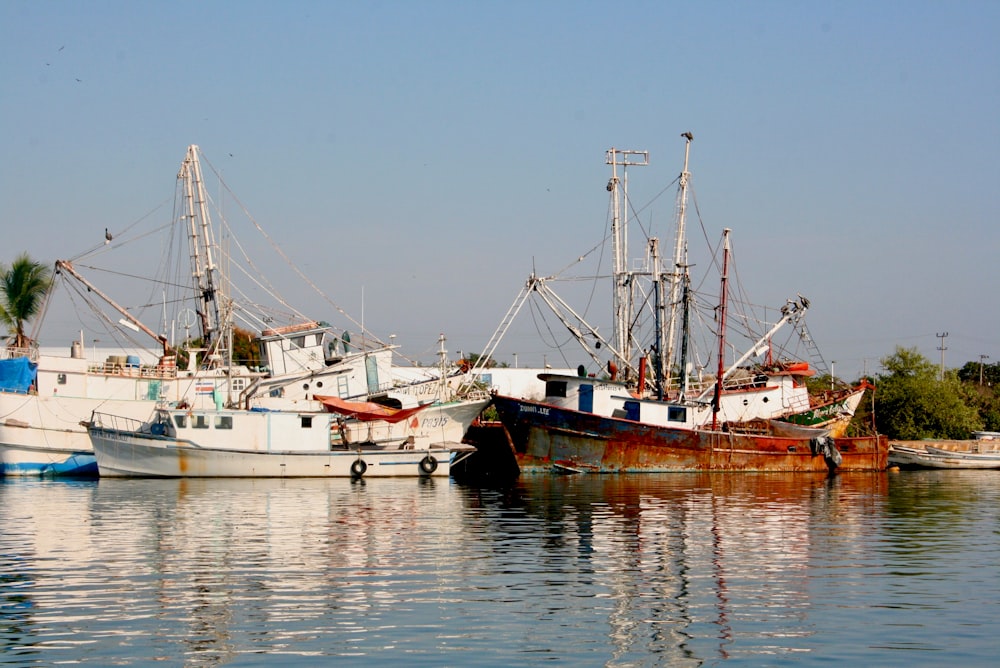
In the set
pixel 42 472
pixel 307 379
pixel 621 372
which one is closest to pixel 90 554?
pixel 42 472

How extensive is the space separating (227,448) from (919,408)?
1595 inches

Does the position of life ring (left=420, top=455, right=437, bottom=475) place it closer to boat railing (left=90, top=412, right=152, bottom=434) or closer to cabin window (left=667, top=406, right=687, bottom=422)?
boat railing (left=90, top=412, right=152, bottom=434)

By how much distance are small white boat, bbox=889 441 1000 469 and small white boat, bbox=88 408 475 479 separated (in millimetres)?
28194

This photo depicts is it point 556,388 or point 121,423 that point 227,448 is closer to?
point 121,423

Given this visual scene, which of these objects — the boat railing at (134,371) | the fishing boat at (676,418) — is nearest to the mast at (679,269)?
the fishing boat at (676,418)

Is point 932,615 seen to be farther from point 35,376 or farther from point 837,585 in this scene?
point 35,376

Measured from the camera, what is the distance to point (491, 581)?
2241 cm

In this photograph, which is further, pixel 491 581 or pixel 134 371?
pixel 134 371

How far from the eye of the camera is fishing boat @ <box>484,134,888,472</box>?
51969 millimetres

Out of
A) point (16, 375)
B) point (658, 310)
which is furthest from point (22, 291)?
point (658, 310)

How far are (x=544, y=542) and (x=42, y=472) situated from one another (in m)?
27.8

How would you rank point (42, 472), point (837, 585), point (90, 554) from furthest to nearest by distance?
point (42, 472) < point (90, 554) < point (837, 585)

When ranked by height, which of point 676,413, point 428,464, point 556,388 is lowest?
point 428,464

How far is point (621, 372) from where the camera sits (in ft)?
192
